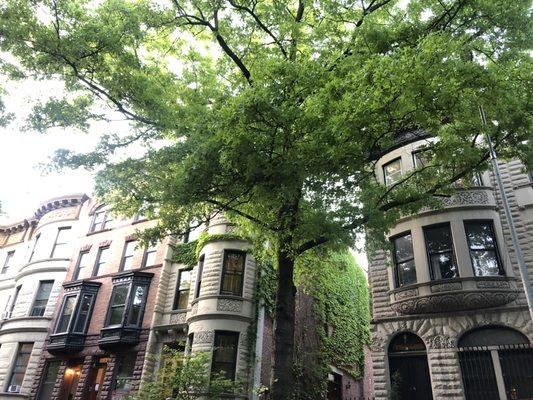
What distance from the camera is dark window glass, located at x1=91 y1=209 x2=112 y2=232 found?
2745 cm

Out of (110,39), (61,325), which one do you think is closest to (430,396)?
(110,39)

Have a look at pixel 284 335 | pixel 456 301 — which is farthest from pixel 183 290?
pixel 456 301

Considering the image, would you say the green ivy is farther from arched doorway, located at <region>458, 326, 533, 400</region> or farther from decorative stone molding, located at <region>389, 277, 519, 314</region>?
arched doorway, located at <region>458, 326, 533, 400</region>

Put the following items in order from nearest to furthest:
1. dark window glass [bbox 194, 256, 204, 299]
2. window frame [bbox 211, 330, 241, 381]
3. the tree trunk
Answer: the tree trunk → window frame [bbox 211, 330, 241, 381] → dark window glass [bbox 194, 256, 204, 299]

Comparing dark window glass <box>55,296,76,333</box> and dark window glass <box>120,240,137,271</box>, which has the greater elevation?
dark window glass <box>120,240,137,271</box>

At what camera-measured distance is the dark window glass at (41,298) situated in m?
26.4

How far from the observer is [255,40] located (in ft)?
48.4

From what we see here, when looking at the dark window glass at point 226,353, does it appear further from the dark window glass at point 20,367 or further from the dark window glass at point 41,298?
the dark window glass at point 41,298

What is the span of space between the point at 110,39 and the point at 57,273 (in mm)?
20579

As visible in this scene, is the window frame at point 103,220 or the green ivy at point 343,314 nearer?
the green ivy at point 343,314

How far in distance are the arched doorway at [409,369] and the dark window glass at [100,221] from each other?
65.7ft

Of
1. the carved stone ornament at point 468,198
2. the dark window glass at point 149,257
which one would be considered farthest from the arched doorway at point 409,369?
the dark window glass at point 149,257

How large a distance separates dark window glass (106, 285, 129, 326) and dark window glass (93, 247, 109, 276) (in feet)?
9.58

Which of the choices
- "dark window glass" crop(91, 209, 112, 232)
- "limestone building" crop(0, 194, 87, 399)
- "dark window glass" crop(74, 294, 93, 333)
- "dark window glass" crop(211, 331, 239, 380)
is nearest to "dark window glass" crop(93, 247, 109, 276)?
"dark window glass" crop(91, 209, 112, 232)
